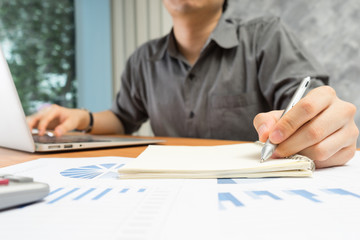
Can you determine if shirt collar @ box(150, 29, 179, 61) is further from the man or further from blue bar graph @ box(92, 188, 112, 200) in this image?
blue bar graph @ box(92, 188, 112, 200)

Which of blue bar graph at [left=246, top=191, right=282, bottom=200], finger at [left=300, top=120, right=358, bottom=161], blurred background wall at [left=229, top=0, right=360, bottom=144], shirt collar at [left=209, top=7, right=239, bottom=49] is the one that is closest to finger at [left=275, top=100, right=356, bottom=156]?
finger at [left=300, top=120, right=358, bottom=161]

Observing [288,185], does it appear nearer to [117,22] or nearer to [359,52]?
[359,52]

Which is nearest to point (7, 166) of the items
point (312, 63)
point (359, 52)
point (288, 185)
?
point (288, 185)

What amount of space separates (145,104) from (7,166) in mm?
809

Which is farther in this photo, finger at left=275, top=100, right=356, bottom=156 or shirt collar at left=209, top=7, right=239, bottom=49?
shirt collar at left=209, top=7, right=239, bottom=49

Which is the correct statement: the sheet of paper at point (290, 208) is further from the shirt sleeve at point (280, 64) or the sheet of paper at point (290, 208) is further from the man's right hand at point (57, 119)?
the man's right hand at point (57, 119)

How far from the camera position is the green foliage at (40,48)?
5.89 feet

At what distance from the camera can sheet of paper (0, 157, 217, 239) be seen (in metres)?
0.18

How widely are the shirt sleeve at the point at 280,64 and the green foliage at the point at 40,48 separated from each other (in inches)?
59.3

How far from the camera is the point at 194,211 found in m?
0.21

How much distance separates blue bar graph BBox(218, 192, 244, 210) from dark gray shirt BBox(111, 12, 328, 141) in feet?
1.91

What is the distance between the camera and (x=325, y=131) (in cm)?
36

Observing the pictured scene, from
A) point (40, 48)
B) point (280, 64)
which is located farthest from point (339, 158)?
point (40, 48)

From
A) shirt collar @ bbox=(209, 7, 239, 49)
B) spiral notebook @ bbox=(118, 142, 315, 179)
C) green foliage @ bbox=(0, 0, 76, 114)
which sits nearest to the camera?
spiral notebook @ bbox=(118, 142, 315, 179)
